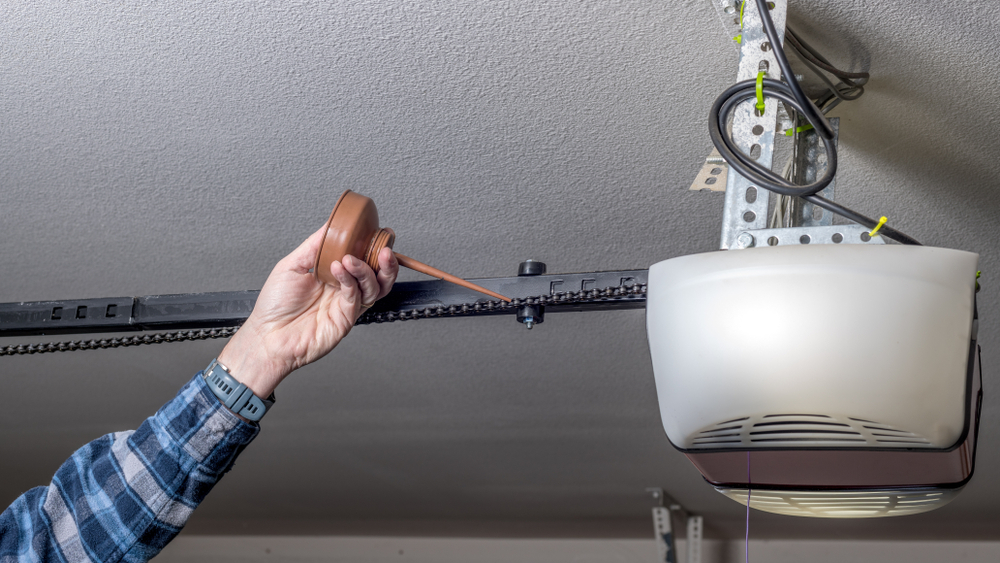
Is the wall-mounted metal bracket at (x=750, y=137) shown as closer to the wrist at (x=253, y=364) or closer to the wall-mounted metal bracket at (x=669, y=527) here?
the wrist at (x=253, y=364)

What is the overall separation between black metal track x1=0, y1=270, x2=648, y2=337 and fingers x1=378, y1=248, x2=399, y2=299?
0.07 m

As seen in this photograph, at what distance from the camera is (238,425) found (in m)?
0.91

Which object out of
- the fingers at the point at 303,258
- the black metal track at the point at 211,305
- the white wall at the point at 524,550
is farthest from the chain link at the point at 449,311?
the white wall at the point at 524,550

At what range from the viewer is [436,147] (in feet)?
3.66

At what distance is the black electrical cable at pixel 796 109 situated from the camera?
651 mm

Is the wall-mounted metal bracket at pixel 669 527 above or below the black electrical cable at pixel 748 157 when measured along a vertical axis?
below

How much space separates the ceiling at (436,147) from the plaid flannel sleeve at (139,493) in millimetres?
383

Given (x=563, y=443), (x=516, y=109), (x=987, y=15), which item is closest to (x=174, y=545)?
(x=563, y=443)

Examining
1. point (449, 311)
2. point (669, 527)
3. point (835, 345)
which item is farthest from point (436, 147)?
point (669, 527)

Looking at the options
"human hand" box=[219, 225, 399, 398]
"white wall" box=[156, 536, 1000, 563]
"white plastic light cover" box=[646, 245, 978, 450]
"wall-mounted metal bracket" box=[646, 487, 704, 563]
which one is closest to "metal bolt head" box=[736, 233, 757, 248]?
"white plastic light cover" box=[646, 245, 978, 450]

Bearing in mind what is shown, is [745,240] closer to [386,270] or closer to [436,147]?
[386,270]

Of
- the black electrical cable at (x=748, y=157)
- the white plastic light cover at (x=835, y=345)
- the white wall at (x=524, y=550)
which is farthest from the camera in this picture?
the white wall at (x=524, y=550)

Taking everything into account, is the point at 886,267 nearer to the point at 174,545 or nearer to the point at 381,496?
the point at 381,496

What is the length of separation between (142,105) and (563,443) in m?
1.78
